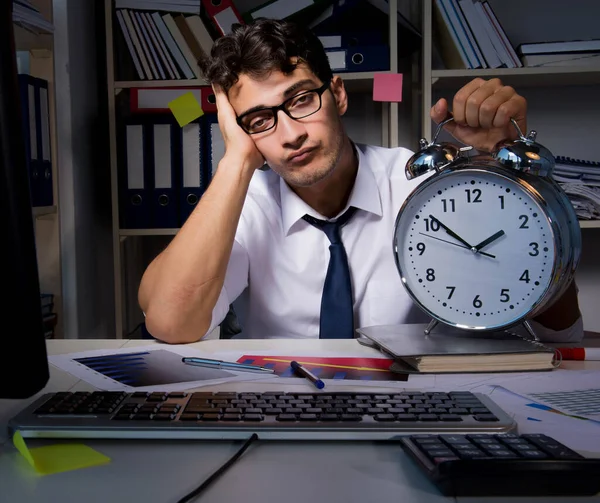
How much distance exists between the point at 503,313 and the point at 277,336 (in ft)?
2.02

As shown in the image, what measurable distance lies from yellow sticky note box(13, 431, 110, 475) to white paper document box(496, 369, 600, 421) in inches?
19.8

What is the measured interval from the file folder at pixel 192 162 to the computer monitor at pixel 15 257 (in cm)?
169

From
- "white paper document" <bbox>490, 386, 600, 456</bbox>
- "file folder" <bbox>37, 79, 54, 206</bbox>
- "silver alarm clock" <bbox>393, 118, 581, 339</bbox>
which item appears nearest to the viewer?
"white paper document" <bbox>490, 386, 600, 456</bbox>

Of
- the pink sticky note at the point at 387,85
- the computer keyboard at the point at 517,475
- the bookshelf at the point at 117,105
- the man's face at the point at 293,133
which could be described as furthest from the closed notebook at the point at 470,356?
the bookshelf at the point at 117,105

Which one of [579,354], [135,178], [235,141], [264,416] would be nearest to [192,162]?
[135,178]

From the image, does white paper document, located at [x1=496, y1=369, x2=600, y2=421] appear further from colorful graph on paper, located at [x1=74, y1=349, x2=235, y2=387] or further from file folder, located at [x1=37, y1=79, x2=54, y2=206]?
file folder, located at [x1=37, y1=79, x2=54, y2=206]

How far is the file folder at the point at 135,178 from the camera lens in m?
2.22

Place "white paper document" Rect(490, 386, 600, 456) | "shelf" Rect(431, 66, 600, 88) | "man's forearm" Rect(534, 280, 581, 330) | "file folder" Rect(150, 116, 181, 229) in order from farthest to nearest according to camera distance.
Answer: "file folder" Rect(150, 116, 181, 229) → "shelf" Rect(431, 66, 600, 88) → "man's forearm" Rect(534, 280, 581, 330) → "white paper document" Rect(490, 386, 600, 456)

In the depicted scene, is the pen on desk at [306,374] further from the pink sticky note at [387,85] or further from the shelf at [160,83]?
the shelf at [160,83]

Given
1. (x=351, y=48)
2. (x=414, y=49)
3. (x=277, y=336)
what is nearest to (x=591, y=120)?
(x=414, y=49)

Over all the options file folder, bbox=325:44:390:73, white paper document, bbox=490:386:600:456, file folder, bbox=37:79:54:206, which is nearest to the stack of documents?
file folder, bbox=325:44:390:73

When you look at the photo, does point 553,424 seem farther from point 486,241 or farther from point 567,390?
point 486,241

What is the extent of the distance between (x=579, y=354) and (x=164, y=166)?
1.61 metres

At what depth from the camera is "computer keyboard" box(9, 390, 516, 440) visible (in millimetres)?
624
